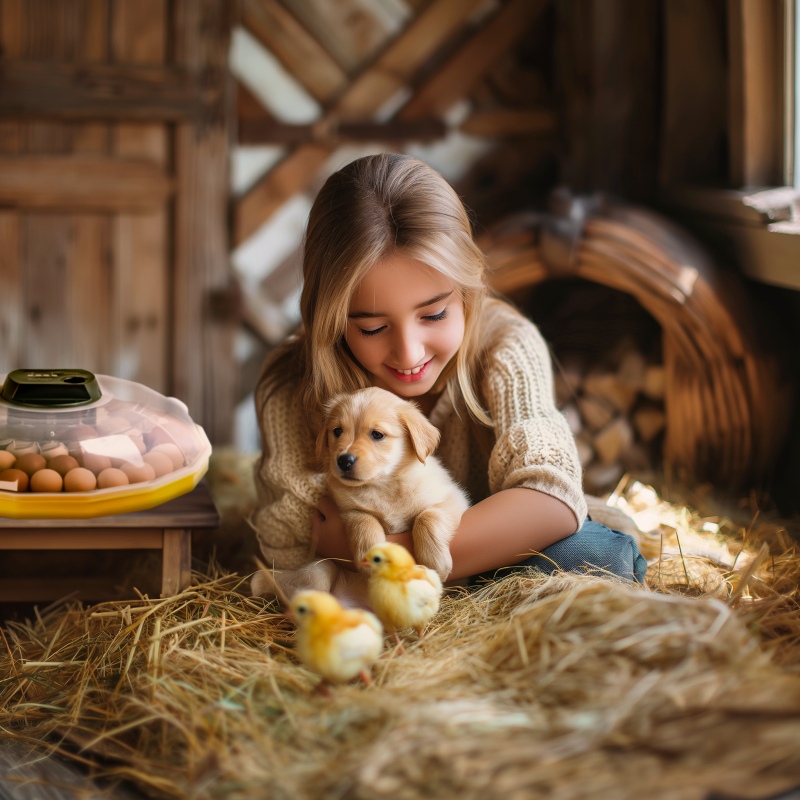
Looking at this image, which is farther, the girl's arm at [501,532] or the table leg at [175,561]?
the table leg at [175,561]

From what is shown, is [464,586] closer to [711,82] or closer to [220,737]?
[220,737]

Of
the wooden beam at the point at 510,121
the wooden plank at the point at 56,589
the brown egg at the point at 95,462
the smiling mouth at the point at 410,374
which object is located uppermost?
the wooden beam at the point at 510,121

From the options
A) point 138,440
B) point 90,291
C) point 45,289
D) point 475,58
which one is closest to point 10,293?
point 45,289

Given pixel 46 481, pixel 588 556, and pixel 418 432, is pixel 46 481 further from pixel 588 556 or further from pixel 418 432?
pixel 588 556

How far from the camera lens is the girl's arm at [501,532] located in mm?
2055

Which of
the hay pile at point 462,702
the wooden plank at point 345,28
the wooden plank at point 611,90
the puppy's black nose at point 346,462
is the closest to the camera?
the hay pile at point 462,702

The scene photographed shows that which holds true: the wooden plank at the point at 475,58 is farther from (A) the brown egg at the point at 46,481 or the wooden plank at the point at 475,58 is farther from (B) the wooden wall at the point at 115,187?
(A) the brown egg at the point at 46,481

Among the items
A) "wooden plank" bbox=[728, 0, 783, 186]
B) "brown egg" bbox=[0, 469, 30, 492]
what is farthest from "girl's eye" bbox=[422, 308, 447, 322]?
"wooden plank" bbox=[728, 0, 783, 186]

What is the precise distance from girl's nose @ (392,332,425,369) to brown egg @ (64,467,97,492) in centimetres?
73

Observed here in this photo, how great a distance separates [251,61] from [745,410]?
2419 millimetres

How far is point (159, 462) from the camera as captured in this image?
215 centimetres

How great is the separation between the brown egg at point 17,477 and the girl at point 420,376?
22.1 inches

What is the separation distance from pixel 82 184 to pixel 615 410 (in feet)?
7.49

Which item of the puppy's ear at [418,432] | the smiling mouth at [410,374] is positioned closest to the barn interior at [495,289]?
the puppy's ear at [418,432]
